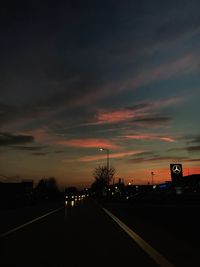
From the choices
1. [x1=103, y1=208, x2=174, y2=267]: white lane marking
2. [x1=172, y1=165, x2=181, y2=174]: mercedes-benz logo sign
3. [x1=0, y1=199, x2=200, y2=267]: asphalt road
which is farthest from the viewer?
[x1=172, y1=165, x2=181, y2=174]: mercedes-benz logo sign

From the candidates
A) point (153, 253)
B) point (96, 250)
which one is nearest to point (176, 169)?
point (96, 250)

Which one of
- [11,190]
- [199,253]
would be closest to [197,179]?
[11,190]

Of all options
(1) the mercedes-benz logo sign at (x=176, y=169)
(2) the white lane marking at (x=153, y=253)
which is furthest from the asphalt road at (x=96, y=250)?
(1) the mercedes-benz logo sign at (x=176, y=169)

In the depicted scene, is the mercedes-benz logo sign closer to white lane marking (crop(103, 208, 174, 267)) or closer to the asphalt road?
the asphalt road

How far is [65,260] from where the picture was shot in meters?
12.5

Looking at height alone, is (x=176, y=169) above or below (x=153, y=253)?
above

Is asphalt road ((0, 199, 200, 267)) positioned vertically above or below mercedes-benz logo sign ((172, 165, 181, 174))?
below

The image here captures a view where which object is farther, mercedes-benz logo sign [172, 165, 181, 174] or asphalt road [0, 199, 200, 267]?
mercedes-benz logo sign [172, 165, 181, 174]

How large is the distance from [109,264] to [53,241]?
5805 mm

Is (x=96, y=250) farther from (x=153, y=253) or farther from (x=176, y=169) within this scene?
(x=176, y=169)

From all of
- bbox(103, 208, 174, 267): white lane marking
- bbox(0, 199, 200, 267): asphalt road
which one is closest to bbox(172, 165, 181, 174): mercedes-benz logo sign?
bbox(0, 199, 200, 267): asphalt road

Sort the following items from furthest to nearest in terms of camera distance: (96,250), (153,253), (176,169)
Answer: (176,169) → (96,250) → (153,253)

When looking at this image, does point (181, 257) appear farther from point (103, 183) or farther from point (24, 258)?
point (103, 183)

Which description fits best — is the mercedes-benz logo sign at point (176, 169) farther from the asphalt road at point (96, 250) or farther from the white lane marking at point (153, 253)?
the white lane marking at point (153, 253)
